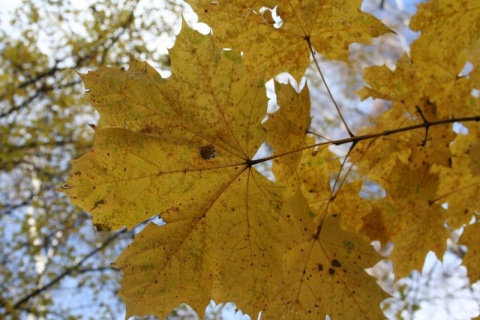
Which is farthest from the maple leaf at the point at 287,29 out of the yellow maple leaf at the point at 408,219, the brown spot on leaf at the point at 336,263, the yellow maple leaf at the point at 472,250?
the yellow maple leaf at the point at 472,250

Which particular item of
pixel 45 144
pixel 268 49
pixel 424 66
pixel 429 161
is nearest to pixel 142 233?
pixel 268 49

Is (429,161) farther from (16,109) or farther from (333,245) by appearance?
(16,109)

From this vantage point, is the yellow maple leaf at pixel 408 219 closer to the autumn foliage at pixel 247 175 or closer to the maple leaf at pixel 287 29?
the autumn foliage at pixel 247 175

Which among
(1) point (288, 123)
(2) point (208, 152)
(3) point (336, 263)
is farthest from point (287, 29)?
(3) point (336, 263)

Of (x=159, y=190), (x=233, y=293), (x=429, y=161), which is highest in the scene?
(x=429, y=161)

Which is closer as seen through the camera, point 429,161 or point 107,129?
point 107,129

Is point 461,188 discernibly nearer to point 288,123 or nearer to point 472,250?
point 472,250

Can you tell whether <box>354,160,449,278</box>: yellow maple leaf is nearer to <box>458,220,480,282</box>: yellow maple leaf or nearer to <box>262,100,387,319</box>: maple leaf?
<box>458,220,480,282</box>: yellow maple leaf

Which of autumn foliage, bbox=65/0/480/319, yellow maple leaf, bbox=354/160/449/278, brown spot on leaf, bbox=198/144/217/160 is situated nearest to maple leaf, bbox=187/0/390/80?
autumn foliage, bbox=65/0/480/319
